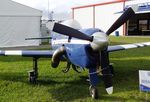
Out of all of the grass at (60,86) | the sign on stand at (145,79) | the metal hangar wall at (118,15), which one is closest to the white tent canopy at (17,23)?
the grass at (60,86)

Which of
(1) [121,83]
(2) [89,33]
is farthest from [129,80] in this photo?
(2) [89,33]

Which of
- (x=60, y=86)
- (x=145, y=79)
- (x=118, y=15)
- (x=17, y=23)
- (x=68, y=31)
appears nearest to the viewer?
(x=145, y=79)

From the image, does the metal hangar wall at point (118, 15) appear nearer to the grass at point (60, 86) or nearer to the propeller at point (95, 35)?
the grass at point (60, 86)

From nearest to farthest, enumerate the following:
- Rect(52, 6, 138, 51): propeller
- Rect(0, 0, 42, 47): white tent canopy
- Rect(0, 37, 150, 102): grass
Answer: Rect(52, 6, 138, 51): propeller < Rect(0, 37, 150, 102): grass < Rect(0, 0, 42, 47): white tent canopy

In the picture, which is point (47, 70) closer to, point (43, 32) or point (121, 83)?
point (121, 83)

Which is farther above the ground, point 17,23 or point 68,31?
point 17,23

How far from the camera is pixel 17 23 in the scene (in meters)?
24.7

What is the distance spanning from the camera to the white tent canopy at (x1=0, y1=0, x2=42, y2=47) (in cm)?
2397

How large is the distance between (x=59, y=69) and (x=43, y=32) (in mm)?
22152

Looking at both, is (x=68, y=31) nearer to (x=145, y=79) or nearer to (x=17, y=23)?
(x=145, y=79)

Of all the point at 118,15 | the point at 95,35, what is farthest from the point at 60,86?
the point at 118,15

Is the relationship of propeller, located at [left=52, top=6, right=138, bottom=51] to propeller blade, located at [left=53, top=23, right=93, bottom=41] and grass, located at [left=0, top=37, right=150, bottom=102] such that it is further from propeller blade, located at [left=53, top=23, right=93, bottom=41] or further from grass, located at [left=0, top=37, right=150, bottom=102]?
grass, located at [left=0, top=37, right=150, bottom=102]

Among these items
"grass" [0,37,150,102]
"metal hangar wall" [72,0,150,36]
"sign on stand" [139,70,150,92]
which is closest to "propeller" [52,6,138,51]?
"sign on stand" [139,70,150,92]

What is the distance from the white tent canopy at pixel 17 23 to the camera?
78.6 ft
